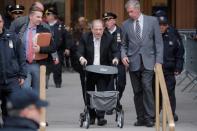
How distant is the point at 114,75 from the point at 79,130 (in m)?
1.09

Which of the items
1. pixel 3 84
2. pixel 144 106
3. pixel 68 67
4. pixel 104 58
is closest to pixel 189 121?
pixel 144 106

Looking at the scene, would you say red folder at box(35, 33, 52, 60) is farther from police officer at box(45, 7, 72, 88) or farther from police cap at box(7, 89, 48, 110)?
police cap at box(7, 89, 48, 110)

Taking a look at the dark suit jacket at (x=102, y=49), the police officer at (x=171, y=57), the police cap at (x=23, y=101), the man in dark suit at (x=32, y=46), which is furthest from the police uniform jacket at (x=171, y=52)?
the police cap at (x=23, y=101)

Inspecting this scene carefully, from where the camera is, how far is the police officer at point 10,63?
961cm

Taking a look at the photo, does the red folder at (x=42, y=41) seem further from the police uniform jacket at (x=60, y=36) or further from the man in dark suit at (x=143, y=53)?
the police uniform jacket at (x=60, y=36)

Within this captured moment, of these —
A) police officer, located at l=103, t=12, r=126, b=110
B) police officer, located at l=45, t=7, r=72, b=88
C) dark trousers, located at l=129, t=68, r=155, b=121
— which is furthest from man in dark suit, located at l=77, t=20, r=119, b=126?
police officer, located at l=45, t=7, r=72, b=88

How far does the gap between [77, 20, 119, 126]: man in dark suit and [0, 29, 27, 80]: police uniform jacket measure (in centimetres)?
161

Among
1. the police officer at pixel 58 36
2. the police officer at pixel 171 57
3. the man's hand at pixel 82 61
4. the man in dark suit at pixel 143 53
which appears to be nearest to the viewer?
the man's hand at pixel 82 61

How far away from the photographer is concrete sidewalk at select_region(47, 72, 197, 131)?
11.4 metres

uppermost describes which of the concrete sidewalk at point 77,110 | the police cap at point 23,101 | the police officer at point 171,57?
the police cap at point 23,101

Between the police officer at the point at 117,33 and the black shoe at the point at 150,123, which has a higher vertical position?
the police officer at the point at 117,33

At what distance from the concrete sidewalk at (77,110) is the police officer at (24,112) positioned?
6575 mm

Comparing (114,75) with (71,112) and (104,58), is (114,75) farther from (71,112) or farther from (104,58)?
(71,112)

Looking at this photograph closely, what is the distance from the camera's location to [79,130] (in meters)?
11.0
